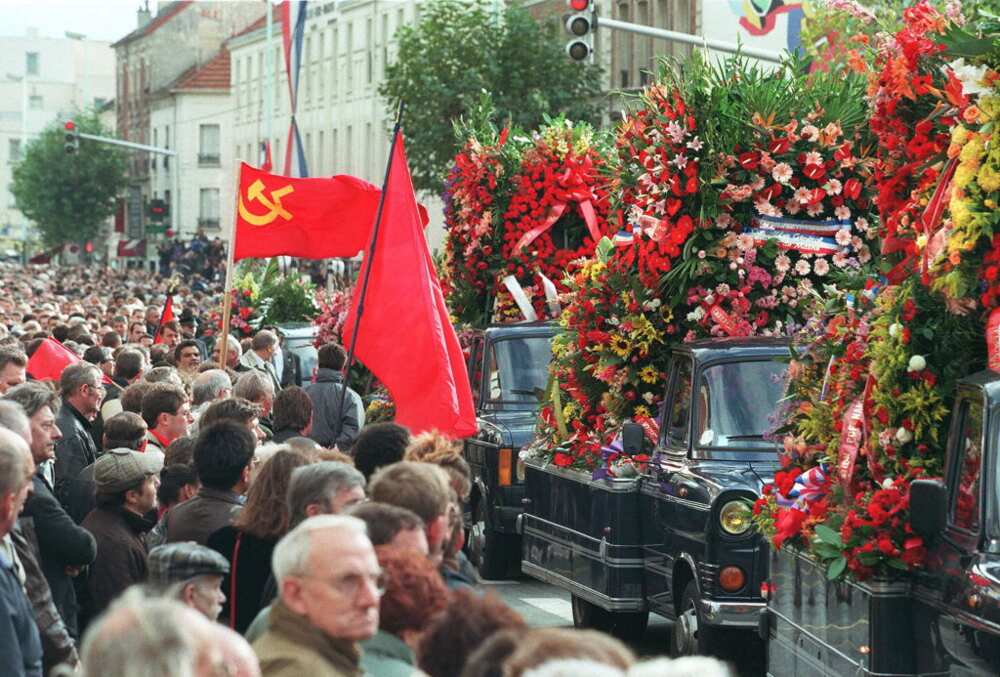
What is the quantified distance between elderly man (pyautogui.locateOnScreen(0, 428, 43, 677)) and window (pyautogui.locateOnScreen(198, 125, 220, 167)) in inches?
3845

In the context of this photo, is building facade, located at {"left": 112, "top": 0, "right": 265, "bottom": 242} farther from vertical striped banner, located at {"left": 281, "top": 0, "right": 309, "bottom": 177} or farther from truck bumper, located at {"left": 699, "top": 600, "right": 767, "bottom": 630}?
truck bumper, located at {"left": 699, "top": 600, "right": 767, "bottom": 630}

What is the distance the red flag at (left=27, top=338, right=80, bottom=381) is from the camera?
17.6 meters

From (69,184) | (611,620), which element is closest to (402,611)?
(611,620)

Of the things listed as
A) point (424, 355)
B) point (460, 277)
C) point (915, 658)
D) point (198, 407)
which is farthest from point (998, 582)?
point (460, 277)

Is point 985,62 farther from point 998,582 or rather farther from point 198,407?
point 198,407

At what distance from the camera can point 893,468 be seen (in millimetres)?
8633

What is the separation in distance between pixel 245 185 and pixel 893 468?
802 centimetres

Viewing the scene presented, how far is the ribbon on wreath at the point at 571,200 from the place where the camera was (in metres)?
19.3

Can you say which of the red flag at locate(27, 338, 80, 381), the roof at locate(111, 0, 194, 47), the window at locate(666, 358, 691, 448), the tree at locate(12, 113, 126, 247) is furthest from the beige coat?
the roof at locate(111, 0, 194, 47)

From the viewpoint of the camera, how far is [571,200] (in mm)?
19359

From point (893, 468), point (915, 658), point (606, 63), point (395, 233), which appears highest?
point (606, 63)

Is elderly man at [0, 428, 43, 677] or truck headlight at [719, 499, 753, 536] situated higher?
elderly man at [0, 428, 43, 677]

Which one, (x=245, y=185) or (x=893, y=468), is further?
(x=245, y=185)

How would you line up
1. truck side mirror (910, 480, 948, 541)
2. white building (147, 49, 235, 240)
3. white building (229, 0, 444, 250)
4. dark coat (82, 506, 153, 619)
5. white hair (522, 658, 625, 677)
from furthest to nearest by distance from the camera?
1. white building (147, 49, 235, 240)
2. white building (229, 0, 444, 250)
3. dark coat (82, 506, 153, 619)
4. truck side mirror (910, 480, 948, 541)
5. white hair (522, 658, 625, 677)
